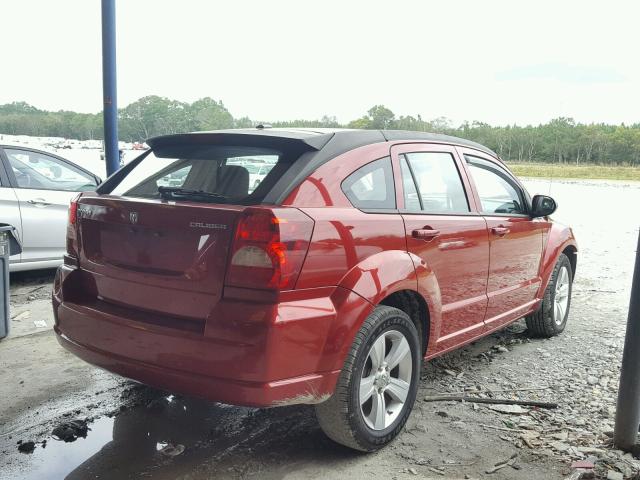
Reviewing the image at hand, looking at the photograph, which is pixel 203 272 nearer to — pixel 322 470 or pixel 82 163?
pixel 322 470

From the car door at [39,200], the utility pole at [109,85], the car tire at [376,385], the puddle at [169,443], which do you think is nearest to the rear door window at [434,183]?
the car tire at [376,385]

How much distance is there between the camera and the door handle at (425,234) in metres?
3.43

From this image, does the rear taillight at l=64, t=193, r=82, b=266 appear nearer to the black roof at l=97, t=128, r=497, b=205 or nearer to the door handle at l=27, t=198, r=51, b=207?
the black roof at l=97, t=128, r=497, b=205

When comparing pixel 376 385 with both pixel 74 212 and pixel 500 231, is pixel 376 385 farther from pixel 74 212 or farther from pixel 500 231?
pixel 74 212

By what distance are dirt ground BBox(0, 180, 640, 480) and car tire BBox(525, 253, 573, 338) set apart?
0.16m

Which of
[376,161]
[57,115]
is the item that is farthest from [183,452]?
[57,115]

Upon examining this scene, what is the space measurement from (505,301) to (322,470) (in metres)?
2.13

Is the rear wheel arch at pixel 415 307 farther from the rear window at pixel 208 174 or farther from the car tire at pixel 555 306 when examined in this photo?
the car tire at pixel 555 306

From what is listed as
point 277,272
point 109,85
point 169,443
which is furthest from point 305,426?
point 109,85

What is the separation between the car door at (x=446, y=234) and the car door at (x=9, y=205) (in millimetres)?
4816

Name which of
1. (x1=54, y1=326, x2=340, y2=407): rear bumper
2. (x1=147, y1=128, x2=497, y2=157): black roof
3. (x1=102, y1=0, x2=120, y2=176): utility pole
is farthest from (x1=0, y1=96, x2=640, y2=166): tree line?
(x1=54, y1=326, x2=340, y2=407): rear bumper

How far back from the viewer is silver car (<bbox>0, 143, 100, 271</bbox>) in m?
6.69

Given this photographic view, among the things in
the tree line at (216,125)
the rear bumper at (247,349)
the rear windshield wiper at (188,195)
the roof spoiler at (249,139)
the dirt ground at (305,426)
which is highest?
the tree line at (216,125)

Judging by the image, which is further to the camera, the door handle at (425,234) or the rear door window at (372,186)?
the door handle at (425,234)
